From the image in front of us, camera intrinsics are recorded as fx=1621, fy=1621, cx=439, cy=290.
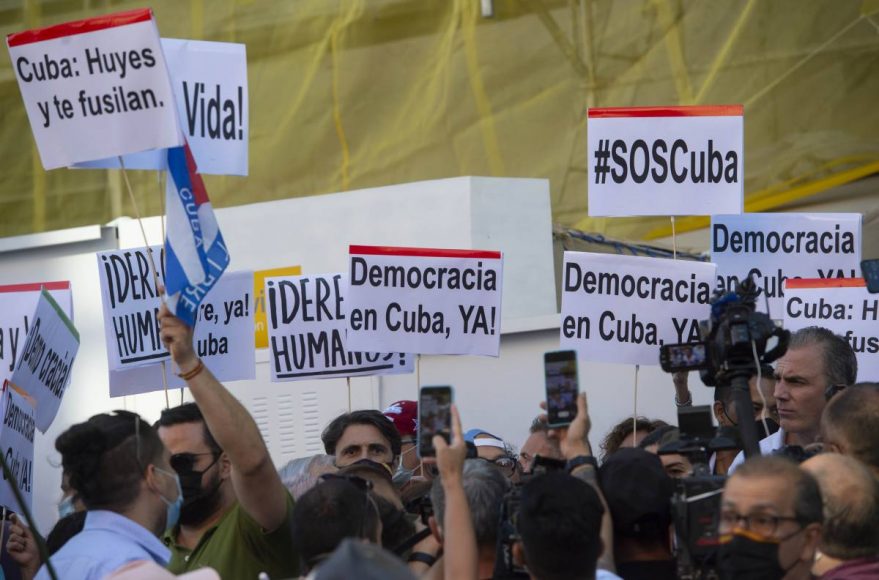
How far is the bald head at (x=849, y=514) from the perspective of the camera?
13.6 feet

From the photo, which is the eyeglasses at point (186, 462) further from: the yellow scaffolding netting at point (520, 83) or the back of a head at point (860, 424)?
the yellow scaffolding netting at point (520, 83)

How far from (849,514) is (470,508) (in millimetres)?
1037

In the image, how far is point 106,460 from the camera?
4.52 metres

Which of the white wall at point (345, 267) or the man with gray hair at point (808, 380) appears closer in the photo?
the man with gray hair at point (808, 380)

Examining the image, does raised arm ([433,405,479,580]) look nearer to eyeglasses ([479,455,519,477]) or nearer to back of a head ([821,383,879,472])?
back of a head ([821,383,879,472])

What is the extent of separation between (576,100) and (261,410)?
3.62 metres

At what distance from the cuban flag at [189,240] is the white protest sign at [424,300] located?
1.69 meters

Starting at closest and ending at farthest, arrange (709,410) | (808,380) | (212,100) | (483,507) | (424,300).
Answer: (483,507) → (709,410) → (808,380) → (212,100) → (424,300)

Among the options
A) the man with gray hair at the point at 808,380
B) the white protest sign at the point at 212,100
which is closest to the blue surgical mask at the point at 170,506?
the white protest sign at the point at 212,100

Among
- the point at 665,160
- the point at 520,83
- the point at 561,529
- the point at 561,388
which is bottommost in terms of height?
the point at 561,529

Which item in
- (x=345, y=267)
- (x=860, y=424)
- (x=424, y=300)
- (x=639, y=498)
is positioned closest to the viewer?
(x=639, y=498)

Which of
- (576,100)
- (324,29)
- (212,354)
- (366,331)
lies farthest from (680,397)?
(324,29)

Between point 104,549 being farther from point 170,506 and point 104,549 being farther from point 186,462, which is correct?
point 186,462

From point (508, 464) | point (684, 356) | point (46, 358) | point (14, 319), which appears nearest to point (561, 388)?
point (684, 356)
